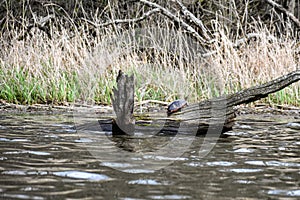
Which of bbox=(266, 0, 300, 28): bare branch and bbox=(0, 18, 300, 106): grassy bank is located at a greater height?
bbox=(266, 0, 300, 28): bare branch

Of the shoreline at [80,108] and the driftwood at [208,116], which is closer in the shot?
the driftwood at [208,116]

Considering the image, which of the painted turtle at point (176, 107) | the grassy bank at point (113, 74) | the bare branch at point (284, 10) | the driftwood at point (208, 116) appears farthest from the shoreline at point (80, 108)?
the bare branch at point (284, 10)

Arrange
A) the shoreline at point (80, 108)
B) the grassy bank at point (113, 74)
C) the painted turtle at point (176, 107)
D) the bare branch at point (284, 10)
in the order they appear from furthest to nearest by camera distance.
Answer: the bare branch at point (284, 10), the grassy bank at point (113, 74), the shoreline at point (80, 108), the painted turtle at point (176, 107)

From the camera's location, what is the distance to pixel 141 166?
3.89 metres

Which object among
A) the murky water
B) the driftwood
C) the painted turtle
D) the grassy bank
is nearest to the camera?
the murky water

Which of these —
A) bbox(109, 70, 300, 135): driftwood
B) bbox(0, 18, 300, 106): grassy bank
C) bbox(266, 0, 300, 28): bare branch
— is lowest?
bbox(109, 70, 300, 135): driftwood

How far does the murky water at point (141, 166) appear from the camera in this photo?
3115mm

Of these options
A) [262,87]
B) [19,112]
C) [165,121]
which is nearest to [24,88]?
[19,112]

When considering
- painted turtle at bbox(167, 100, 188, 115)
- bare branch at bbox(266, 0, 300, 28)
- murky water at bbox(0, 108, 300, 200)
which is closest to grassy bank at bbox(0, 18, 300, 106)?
painted turtle at bbox(167, 100, 188, 115)

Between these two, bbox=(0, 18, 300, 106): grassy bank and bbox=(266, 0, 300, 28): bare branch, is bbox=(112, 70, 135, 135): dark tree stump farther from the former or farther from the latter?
bbox=(266, 0, 300, 28): bare branch

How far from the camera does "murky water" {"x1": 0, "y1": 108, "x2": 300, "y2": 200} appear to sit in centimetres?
312

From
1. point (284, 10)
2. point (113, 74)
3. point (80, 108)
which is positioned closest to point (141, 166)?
point (80, 108)

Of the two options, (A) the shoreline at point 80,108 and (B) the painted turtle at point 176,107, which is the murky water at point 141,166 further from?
(A) the shoreline at point 80,108

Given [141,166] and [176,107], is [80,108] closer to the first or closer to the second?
[176,107]
